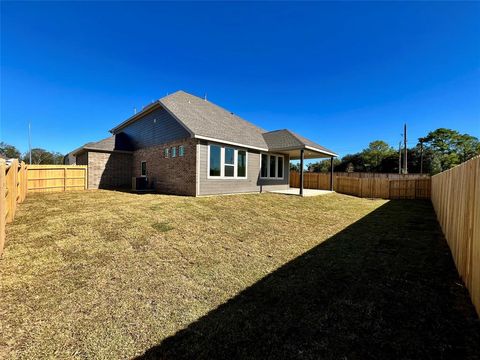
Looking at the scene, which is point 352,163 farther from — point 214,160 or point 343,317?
point 343,317

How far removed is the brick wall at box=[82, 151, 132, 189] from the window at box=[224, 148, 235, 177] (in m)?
8.55

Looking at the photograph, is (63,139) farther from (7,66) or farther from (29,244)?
(29,244)

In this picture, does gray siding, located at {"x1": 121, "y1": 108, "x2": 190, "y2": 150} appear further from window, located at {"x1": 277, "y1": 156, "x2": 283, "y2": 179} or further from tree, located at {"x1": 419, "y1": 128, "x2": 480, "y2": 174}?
tree, located at {"x1": 419, "y1": 128, "x2": 480, "y2": 174}

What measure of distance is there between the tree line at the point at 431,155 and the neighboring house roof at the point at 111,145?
26098 millimetres

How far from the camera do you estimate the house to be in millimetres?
11078

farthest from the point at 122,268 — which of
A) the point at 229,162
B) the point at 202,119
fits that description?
the point at 202,119

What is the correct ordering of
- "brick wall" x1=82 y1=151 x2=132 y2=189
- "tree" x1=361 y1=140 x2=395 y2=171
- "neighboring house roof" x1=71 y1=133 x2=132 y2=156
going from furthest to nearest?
"tree" x1=361 y1=140 x2=395 y2=171 → "neighboring house roof" x1=71 y1=133 x2=132 y2=156 → "brick wall" x1=82 y1=151 x2=132 y2=189

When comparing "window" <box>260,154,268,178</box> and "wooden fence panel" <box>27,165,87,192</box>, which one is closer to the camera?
"wooden fence panel" <box>27,165,87,192</box>

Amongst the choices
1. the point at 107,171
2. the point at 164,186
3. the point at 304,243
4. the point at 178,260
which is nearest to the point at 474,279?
the point at 304,243

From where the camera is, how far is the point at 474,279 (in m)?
2.74

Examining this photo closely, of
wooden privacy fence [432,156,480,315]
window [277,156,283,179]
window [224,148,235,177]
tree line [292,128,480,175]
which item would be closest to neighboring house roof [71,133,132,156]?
window [224,148,235,177]

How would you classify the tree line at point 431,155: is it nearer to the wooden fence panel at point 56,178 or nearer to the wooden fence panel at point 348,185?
the wooden fence panel at point 348,185

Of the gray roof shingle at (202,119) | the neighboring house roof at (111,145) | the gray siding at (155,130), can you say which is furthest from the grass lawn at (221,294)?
the neighboring house roof at (111,145)

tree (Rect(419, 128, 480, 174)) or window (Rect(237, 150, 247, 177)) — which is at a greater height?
tree (Rect(419, 128, 480, 174))
